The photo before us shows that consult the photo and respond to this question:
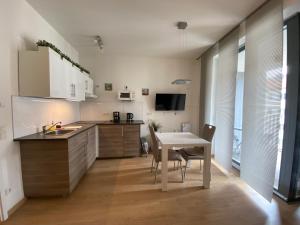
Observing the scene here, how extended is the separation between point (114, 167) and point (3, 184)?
199 centimetres

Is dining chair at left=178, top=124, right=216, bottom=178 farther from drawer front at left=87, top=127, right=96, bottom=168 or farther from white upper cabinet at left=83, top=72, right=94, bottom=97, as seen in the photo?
white upper cabinet at left=83, top=72, right=94, bottom=97

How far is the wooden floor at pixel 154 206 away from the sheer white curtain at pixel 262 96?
0.31 metres

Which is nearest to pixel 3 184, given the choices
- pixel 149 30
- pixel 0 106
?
pixel 0 106

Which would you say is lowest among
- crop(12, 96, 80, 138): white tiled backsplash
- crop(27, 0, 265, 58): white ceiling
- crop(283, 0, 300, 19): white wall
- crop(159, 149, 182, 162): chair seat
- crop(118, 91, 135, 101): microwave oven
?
crop(159, 149, 182, 162): chair seat

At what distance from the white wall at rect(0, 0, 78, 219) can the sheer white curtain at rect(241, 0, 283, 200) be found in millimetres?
3282

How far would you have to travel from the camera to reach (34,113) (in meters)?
2.58

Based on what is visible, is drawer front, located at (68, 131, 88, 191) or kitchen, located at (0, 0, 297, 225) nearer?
kitchen, located at (0, 0, 297, 225)

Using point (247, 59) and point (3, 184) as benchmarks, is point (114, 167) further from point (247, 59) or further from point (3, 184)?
point (247, 59)

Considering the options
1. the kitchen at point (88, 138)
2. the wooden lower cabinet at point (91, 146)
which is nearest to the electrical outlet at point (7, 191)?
the kitchen at point (88, 138)

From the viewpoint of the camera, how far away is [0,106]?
1.96 meters

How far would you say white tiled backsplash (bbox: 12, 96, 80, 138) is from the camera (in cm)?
224

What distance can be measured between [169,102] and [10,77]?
360 cm

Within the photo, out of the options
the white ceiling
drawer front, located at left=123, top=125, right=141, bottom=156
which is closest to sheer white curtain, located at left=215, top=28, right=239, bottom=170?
the white ceiling

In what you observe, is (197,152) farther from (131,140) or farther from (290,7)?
(290,7)
